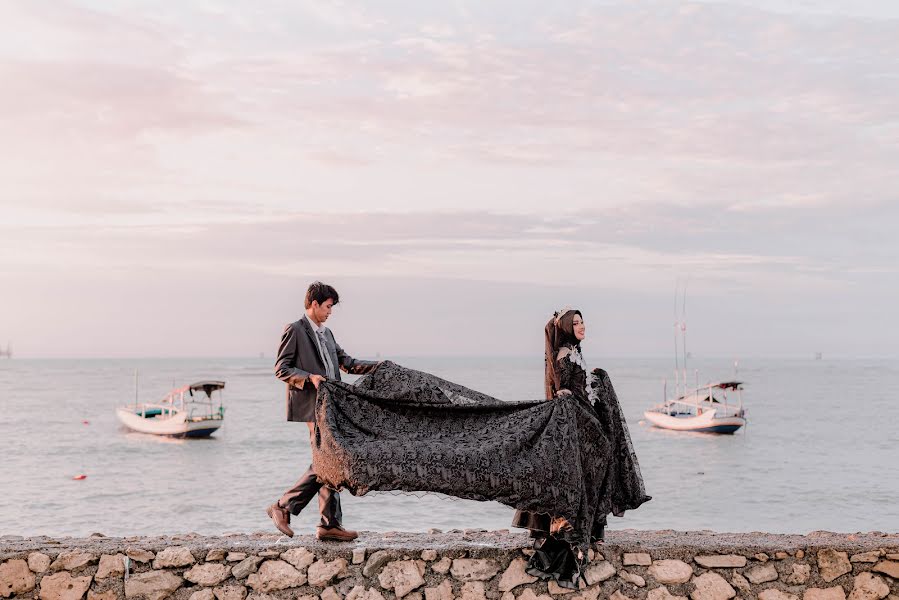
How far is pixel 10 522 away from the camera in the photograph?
2212 centimetres

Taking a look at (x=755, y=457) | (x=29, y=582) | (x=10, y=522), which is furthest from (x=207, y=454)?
(x=29, y=582)

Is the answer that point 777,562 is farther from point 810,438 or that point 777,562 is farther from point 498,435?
point 810,438

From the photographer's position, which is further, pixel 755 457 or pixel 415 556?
pixel 755 457

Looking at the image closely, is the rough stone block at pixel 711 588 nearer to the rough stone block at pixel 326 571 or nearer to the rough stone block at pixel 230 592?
the rough stone block at pixel 326 571

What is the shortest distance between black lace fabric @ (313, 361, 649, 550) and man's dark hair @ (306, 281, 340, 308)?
60 cm

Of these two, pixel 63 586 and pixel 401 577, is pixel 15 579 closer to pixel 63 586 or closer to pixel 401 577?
pixel 63 586

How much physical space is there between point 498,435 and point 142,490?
24.6 meters

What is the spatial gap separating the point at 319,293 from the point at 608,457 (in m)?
2.35

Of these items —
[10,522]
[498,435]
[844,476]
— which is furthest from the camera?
[844,476]

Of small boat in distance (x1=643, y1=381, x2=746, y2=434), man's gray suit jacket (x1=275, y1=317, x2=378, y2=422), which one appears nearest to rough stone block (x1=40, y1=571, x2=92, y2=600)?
man's gray suit jacket (x1=275, y1=317, x2=378, y2=422)

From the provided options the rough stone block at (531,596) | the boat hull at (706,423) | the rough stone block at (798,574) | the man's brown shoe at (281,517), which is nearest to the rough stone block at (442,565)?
the rough stone block at (531,596)

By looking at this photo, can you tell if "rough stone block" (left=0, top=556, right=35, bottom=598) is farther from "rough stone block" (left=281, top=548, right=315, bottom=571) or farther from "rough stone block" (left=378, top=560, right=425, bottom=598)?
"rough stone block" (left=378, top=560, right=425, bottom=598)

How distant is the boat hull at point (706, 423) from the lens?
42.7 m

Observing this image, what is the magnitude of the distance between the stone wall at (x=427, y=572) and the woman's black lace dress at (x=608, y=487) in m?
0.13
